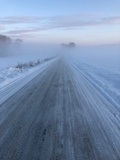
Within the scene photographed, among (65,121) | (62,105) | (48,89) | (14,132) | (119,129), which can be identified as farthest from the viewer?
(48,89)

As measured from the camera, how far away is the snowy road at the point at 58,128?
469cm

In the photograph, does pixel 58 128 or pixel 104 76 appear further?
pixel 104 76

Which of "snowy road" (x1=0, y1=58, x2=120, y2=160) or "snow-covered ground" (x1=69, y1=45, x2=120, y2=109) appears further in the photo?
"snow-covered ground" (x1=69, y1=45, x2=120, y2=109)

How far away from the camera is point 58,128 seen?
6086mm

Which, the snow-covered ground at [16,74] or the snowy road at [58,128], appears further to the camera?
the snow-covered ground at [16,74]

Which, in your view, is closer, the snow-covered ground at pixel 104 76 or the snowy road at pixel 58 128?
the snowy road at pixel 58 128

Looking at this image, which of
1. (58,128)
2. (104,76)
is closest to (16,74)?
(104,76)

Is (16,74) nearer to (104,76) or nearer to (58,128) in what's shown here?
(104,76)

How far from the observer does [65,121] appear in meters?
6.67

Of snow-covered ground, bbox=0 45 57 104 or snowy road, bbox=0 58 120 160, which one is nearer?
snowy road, bbox=0 58 120 160

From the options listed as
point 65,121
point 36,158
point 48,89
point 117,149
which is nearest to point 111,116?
point 65,121

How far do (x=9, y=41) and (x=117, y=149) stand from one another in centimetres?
11942

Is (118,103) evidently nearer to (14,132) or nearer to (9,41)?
(14,132)

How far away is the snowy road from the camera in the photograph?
15.4ft
